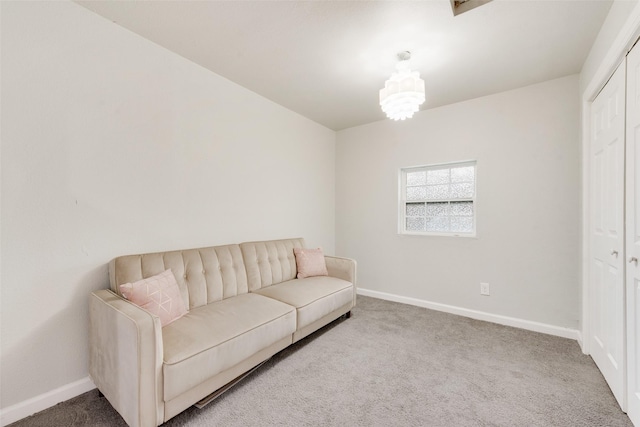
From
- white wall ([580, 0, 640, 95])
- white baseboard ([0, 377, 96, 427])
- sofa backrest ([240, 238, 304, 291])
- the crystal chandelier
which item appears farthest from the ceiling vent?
white baseboard ([0, 377, 96, 427])

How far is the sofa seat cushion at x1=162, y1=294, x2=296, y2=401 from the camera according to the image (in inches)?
55.9

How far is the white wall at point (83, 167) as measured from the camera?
1.56 meters

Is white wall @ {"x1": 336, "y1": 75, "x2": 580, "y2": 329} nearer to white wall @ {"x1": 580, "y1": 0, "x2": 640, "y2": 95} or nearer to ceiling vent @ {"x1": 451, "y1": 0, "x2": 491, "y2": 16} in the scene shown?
white wall @ {"x1": 580, "y1": 0, "x2": 640, "y2": 95}

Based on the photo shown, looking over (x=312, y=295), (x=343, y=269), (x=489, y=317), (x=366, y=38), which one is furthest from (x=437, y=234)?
(x=366, y=38)

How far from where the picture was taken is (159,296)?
1.74m

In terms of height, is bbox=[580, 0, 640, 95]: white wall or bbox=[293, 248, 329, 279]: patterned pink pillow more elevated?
bbox=[580, 0, 640, 95]: white wall

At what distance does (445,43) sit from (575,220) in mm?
2063

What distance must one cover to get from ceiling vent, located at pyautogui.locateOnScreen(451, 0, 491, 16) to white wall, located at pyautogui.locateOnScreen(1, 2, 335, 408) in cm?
203

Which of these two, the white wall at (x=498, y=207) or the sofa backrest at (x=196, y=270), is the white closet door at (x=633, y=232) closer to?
the white wall at (x=498, y=207)

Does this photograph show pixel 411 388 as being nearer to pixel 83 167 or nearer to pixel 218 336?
pixel 218 336

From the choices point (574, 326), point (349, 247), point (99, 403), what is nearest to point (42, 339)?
point (99, 403)

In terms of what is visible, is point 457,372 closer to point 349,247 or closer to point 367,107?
point 349,247

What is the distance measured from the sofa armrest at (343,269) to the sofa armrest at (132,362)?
2013 millimetres

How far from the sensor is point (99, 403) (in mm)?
1671
